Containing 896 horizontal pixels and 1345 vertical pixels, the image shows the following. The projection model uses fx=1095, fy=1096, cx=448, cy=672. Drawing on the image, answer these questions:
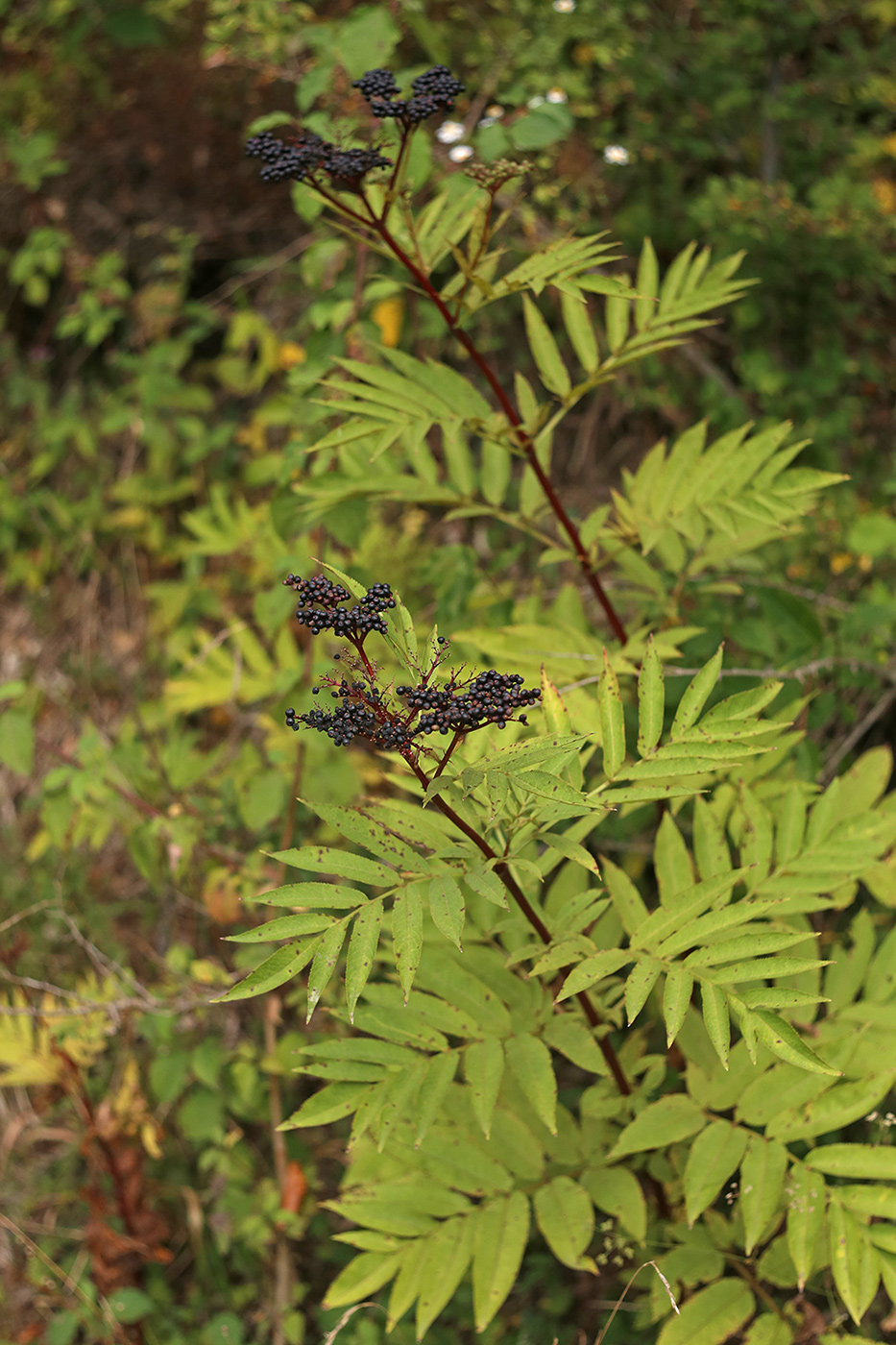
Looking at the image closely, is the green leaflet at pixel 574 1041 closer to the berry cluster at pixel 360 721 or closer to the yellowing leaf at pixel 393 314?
the berry cluster at pixel 360 721

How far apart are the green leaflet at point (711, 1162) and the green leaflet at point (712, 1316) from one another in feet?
0.61

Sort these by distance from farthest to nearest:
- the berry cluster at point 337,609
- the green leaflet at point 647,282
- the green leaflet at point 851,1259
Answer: the green leaflet at point 647,282
the green leaflet at point 851,1259
the berry cluster at point 337,609

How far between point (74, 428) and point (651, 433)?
7.40ft

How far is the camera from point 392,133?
1725mm

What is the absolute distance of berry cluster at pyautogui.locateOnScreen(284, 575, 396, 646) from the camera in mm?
1162

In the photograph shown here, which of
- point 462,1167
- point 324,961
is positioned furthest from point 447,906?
point 462,1167

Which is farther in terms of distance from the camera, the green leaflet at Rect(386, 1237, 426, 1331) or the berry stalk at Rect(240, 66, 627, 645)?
the green leaflet at Rect(386, 1237, 426, 1331)

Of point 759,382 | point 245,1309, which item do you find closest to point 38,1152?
point 245,1309

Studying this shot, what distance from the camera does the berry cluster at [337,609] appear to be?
1162mm

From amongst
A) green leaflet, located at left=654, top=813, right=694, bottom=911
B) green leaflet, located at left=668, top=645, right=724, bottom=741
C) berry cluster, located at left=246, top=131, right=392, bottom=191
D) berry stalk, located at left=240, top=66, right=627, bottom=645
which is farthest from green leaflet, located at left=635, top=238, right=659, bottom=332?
green leaflet, located at left=654, top=813, right=694, bottom=911

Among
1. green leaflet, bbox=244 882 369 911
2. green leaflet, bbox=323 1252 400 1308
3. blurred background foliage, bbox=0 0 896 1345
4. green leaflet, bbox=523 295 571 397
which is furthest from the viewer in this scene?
blurred background foliage, bbox=0 0 896 1345

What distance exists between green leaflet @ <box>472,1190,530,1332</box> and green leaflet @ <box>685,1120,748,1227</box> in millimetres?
266

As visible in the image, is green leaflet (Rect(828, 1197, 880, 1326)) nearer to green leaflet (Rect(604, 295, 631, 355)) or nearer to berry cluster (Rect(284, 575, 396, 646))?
berry cluster (Rect(284, 575, 396, 646))

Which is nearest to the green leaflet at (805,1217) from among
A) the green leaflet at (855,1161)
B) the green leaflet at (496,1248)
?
the green leaflet at (855,1161)
